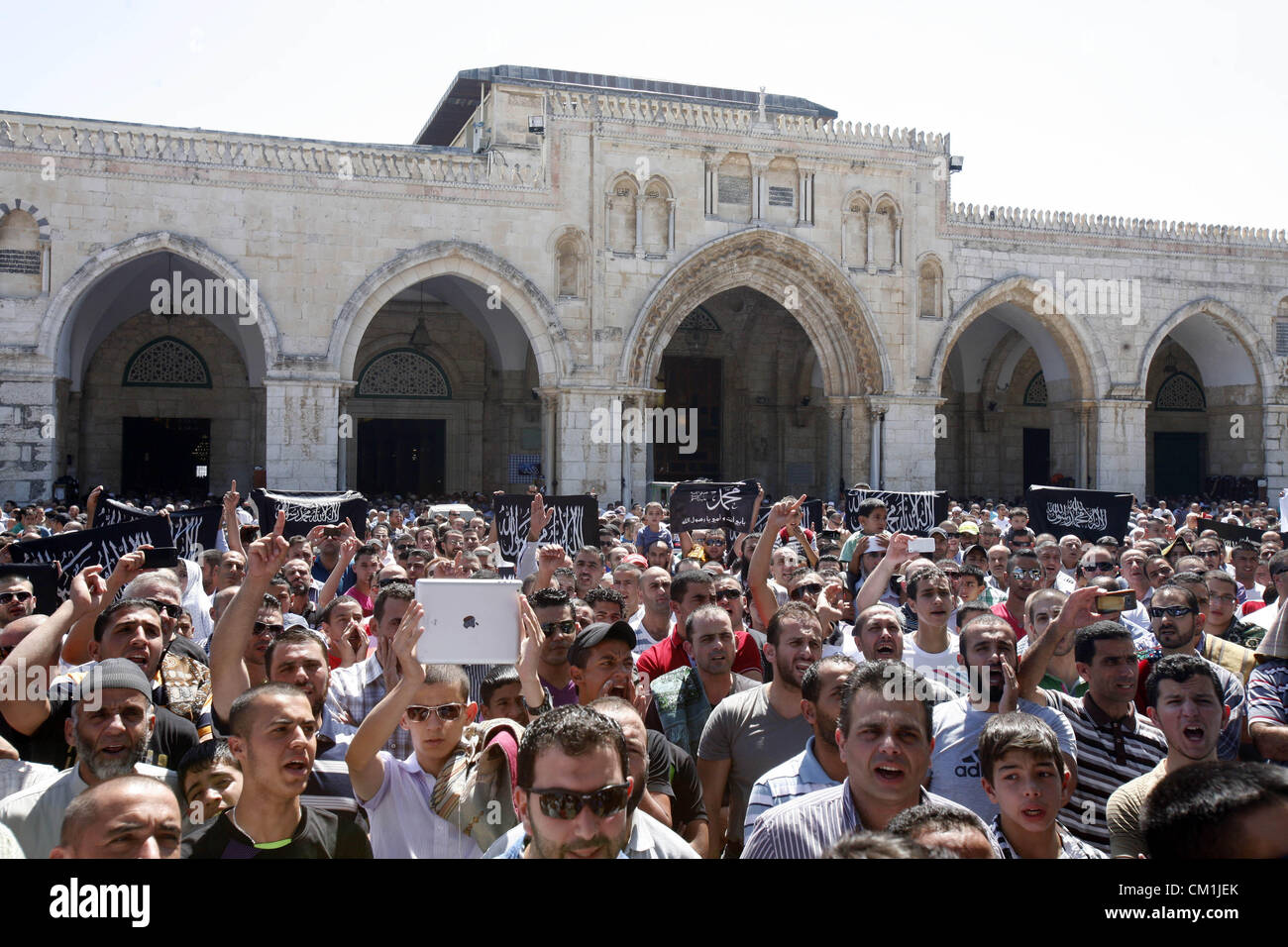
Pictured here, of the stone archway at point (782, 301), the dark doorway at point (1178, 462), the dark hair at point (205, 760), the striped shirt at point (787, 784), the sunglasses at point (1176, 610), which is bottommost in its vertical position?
the striped shirt at point (787, 784)

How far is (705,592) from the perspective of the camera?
5203mm

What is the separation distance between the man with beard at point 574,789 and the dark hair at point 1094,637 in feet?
6.99

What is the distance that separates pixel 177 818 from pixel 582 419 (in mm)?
17325

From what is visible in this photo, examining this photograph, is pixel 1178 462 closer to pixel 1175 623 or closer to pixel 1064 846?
pixel 1175 623

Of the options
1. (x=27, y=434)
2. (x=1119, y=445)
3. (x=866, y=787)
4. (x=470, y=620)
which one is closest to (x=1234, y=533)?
(x=866, y=787)

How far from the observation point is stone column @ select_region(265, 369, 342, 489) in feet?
59.5

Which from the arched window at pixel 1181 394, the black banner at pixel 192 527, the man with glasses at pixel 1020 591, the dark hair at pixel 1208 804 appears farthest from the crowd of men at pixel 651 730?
the arched window at pixel 1181 394

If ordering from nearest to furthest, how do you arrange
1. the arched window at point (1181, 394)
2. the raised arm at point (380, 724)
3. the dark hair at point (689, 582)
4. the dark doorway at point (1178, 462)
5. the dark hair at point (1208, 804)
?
the dark hair at point (1208, 804) → the raised arm at point (380, 724) → the dark hair at point (689, 582) → the dark doorway at point (1178, 462) → the arched window at point (1181, 394)

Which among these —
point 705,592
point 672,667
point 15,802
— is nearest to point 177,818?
point 15,802

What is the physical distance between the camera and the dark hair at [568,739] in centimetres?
253

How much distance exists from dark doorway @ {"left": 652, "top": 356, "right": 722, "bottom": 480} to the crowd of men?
66.2 feet

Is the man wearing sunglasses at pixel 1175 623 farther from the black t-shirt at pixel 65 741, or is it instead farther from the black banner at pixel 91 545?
the black banner at pixel 91 545

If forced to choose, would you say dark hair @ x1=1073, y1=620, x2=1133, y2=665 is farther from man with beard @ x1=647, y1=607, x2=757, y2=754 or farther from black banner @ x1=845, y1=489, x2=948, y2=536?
black banner @ x1=845, y1=489, x2=948, y2=536

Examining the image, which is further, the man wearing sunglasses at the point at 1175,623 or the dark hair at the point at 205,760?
the man wearing sunglasses at the point at 1175,623
